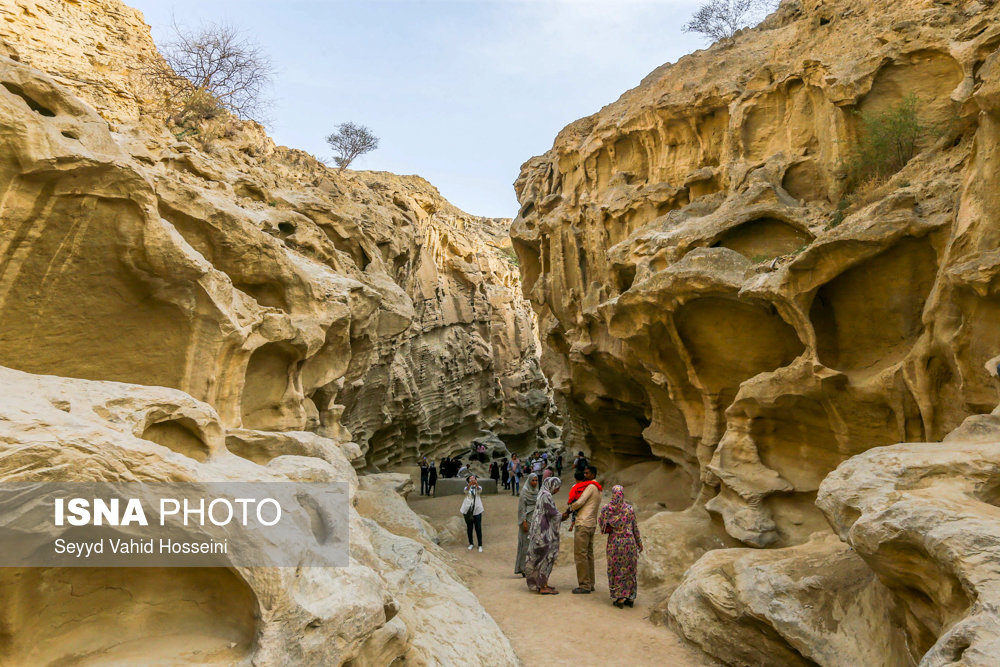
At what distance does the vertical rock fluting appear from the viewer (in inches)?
237

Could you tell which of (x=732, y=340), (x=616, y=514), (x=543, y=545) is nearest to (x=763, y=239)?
(x=732, y=340)

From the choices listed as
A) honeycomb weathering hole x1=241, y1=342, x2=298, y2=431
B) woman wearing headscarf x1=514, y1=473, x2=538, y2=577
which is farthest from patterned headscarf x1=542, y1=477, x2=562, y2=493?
honeycomb weathering hole x1=241, y1=342, x2=298, y2=431

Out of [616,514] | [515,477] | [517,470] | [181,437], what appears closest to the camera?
[181,437]

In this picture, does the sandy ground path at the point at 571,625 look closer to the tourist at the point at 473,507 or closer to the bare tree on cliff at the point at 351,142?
the tourist at the point at 473,507

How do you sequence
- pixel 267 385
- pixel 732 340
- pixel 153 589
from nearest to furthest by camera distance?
pixel 153 589 → pixel 267 385 → pixel 732 340

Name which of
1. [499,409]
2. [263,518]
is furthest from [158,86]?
[499,409]

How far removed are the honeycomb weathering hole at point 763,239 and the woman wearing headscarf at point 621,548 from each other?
→ 5708 mm

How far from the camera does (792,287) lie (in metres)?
9.00

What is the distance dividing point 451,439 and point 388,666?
2255 cm

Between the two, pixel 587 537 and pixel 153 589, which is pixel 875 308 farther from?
pixel 153 589

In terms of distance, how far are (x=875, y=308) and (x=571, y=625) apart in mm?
6127

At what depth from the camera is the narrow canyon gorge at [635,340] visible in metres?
3.57
